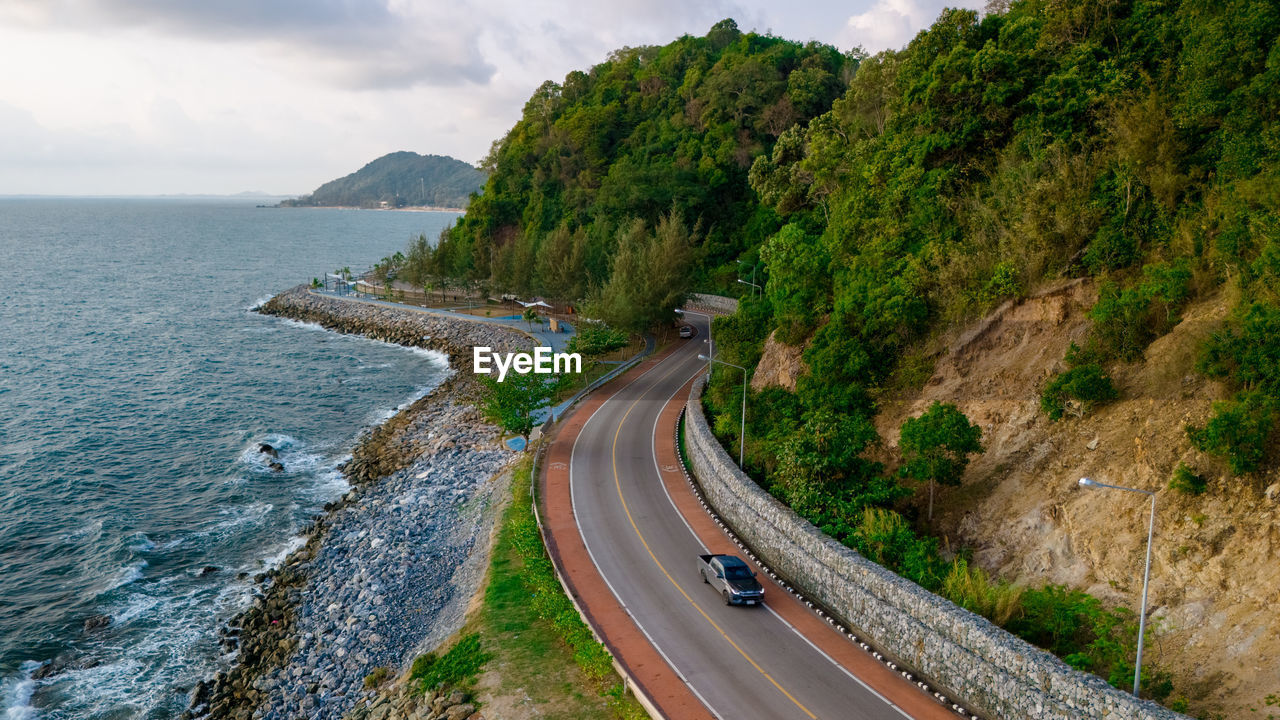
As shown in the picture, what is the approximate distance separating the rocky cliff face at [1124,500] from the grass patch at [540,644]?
54.7 feet

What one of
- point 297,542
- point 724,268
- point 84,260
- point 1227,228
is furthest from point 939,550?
point 84,260

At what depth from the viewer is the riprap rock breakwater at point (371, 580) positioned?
97.7 feet

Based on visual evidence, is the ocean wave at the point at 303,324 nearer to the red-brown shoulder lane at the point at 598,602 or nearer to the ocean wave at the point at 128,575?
the ocean wave at the point at 128,575

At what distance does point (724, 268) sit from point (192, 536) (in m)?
71.8

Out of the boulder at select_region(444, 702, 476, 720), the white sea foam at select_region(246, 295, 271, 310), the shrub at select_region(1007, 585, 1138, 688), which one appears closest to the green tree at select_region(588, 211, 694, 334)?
the boulder at select_region(444, 702, 476, 720)

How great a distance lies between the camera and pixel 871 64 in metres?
62.4

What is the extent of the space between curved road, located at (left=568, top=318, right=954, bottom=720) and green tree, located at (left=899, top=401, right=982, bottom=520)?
8.81 metres

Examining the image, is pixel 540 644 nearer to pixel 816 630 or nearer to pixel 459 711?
pixel 459 711

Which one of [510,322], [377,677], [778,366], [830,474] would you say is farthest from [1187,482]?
[510,322]

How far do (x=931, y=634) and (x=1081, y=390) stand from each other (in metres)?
13.8

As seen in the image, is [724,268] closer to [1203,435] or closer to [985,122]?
[985,122]

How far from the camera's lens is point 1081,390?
30.5m

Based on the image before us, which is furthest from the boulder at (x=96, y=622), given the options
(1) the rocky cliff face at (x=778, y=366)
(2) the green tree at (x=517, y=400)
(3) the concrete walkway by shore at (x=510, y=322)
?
(3) the concrete walkway by shore at (x=510, y=322)

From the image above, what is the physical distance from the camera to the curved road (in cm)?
2334
